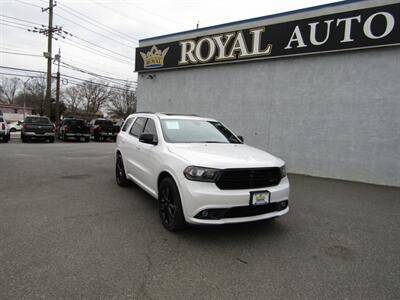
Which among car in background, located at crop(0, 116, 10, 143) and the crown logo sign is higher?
the crown logo sign

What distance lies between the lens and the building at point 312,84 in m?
7.83

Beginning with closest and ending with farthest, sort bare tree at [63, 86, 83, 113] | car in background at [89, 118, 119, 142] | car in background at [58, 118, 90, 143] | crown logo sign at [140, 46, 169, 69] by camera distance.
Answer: crown logo sign at [140, 46, 169, 69], car in background at [58, 118, 90, 143], car in background at [89, 118, 119, 142], bare tree at [63, 86, 83, 113]

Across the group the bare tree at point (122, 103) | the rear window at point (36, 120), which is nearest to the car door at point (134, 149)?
the rear window at point (36, 120)

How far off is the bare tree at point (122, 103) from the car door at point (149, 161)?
6232cm

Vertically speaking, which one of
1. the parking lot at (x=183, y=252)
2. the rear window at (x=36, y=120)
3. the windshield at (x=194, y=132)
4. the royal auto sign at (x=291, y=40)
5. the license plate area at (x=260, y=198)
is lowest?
the parking lot at (x=183, y=252)

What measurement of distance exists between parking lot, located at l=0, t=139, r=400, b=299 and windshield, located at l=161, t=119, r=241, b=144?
54.6 inches

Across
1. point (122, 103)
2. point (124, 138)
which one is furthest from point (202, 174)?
point (122, 103)

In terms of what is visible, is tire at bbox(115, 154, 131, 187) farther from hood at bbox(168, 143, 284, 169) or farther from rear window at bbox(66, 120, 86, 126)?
rear window at bbox(66, 120, 86, 126)

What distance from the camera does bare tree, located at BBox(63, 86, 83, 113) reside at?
229 feet

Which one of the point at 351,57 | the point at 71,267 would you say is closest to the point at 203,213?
the point at 71,267

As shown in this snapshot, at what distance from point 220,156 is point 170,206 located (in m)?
1.02

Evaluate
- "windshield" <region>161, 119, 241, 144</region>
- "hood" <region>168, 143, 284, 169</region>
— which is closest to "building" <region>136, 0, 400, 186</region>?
"windshield" <region>161, 119, 241, 144</region>

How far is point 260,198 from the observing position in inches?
144

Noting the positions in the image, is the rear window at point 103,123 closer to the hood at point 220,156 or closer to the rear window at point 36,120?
the rear window at point 36,120
